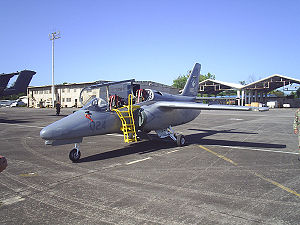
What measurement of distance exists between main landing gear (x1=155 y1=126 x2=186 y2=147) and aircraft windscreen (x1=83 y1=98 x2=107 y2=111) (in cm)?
347

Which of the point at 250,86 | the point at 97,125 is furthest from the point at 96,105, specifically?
the point at 250,86

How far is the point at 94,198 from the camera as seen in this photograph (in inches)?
195

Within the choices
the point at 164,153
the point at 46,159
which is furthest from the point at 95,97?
the point at 164,153

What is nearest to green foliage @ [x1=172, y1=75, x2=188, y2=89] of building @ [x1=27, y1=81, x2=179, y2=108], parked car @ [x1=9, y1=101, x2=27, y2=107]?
building @ [x1=27, y1=81, x2=179, y2=108]

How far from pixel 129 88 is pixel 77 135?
12.6 ft

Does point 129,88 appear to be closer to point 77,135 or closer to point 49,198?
point 77,135

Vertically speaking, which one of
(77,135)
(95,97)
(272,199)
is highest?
(95,97)

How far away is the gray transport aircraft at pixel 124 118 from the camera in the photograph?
25.7ft

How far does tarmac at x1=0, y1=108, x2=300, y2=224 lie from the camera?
4.17 metres

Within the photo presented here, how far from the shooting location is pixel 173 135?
38.5ft

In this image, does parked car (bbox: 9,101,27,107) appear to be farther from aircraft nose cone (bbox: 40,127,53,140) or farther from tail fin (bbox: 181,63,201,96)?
aircraft nose cone (bbox: 40,127,53,140)

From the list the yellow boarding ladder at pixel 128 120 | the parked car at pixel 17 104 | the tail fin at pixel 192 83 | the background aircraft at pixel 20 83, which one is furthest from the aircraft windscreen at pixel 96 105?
the parked car at pixel 17 104

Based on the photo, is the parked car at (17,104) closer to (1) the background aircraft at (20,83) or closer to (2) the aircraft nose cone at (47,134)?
(1) the background aircraft at (20,83)

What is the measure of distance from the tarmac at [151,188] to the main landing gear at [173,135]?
1.57 metres
